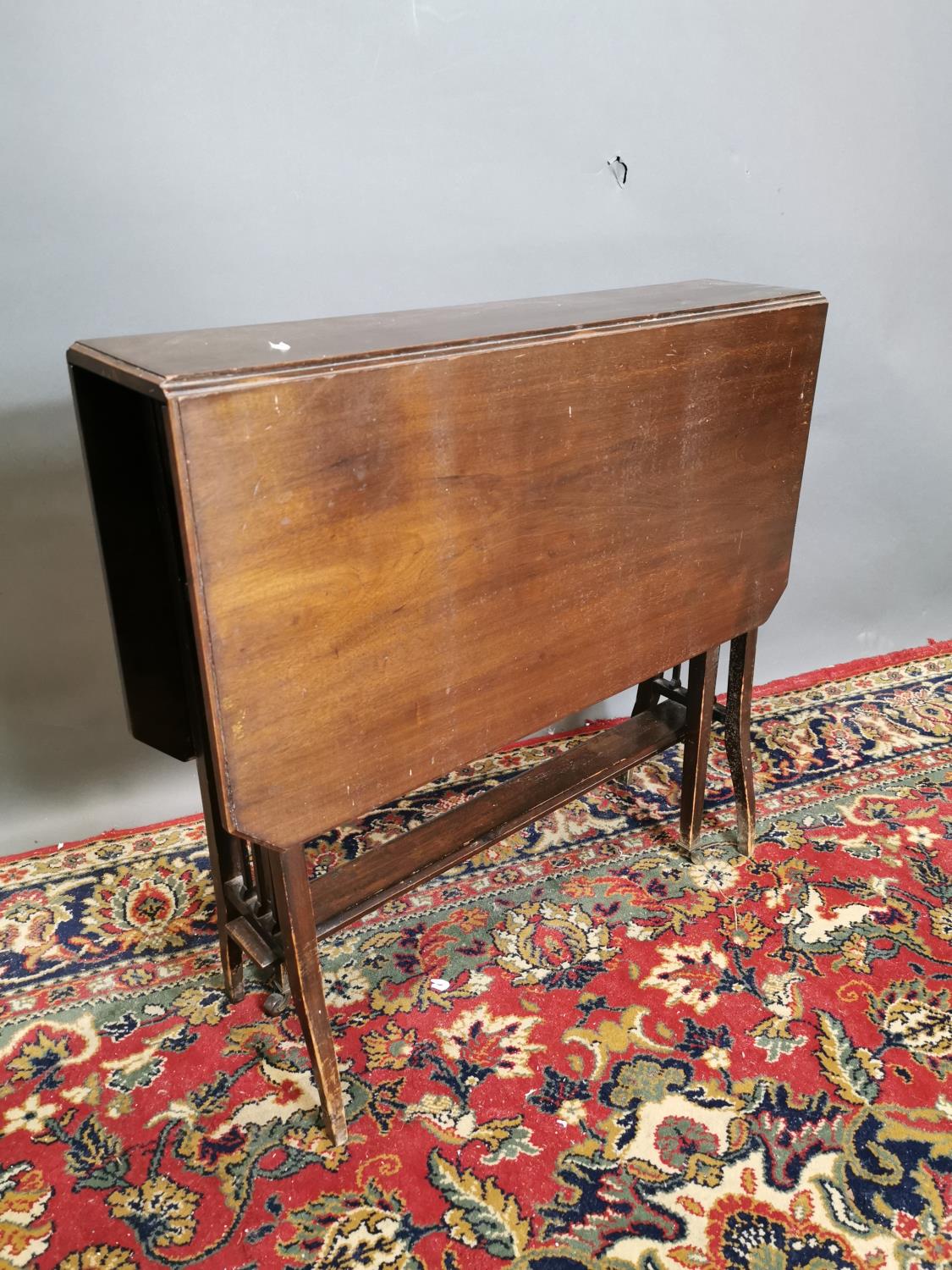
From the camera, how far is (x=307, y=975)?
4.57 ft

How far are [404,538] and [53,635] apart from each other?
1.00m

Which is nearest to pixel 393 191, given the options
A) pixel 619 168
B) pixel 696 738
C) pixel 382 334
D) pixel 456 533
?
pixel 619 168

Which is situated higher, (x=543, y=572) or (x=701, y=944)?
(x=543, y=572)

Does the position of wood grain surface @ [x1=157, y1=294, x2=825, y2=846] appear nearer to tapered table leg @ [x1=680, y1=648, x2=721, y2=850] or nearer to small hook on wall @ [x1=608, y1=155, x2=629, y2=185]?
tapered table leg @ [x1=680, y1=648, x2=721, y2=850]

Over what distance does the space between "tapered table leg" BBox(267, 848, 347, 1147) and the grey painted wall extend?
83 cm

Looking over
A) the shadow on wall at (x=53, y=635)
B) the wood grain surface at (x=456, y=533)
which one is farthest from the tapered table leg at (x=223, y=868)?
the shadow on wall at (x=53, y=635)

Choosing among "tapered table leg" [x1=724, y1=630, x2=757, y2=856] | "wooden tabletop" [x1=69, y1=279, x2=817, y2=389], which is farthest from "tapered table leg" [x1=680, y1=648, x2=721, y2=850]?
"wooden tabletop" [x1=69, y1=279, x2=817, y2=389]

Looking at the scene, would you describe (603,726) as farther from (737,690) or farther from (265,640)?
(265,640)

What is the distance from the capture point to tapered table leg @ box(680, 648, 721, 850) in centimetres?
187

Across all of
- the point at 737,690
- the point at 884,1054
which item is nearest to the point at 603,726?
the point at 737,690

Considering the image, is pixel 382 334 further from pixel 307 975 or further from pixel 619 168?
pixel 619 168

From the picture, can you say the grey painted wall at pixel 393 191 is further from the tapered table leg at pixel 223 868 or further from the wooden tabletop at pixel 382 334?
the tapered table leg at pixel 223 868

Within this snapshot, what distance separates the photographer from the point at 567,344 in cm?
130

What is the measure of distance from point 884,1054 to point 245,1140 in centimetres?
98
